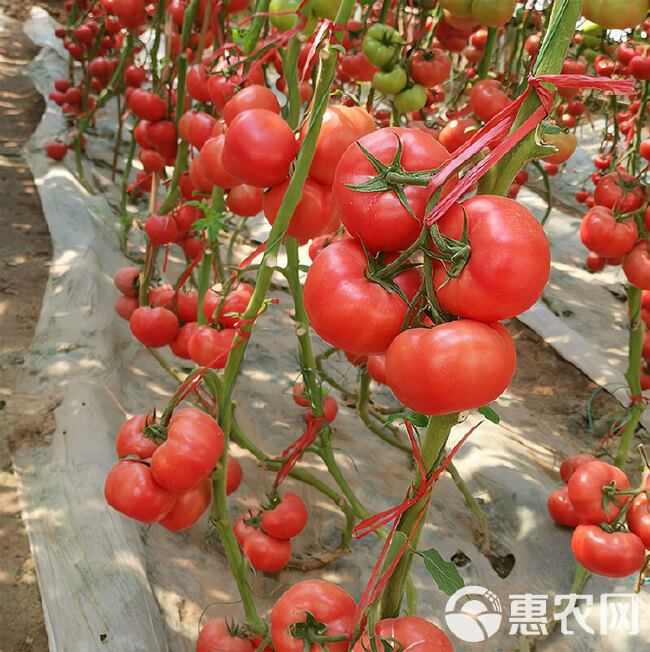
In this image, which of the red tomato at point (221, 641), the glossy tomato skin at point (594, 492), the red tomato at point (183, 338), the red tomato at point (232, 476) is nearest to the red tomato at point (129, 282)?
the red tomato at point (183, 338)

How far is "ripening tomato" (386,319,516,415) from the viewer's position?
16.5 inches

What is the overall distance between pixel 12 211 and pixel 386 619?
3.02 meters

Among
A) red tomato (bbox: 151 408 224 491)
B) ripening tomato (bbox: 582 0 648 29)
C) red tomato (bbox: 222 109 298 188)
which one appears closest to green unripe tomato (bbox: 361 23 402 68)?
ripening tomato (bbox: 582 0 648 29)

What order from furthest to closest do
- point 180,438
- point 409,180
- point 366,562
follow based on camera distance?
point 366,562 < point 180,438 < point 409,180

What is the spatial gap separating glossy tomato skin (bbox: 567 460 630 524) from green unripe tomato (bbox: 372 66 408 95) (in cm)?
95

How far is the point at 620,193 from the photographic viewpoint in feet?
5.06

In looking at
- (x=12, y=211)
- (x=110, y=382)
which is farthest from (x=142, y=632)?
(x=12, y=211)

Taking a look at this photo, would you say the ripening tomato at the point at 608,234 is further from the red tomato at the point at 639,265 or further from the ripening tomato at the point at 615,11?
the ripening tomato at the point at 615,11

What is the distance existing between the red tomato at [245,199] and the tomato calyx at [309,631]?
0.60m

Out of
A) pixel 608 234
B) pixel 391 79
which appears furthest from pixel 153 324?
pixel 608 234

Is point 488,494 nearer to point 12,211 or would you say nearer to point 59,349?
point 59,349

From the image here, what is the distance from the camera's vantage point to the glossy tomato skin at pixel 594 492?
139 centimetres

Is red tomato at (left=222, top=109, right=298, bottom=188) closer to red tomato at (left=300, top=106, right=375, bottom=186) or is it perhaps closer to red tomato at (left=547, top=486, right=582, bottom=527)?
red tomato at (left=300, top=106, right=375, bottom=186)

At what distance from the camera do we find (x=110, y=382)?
1899 mm
